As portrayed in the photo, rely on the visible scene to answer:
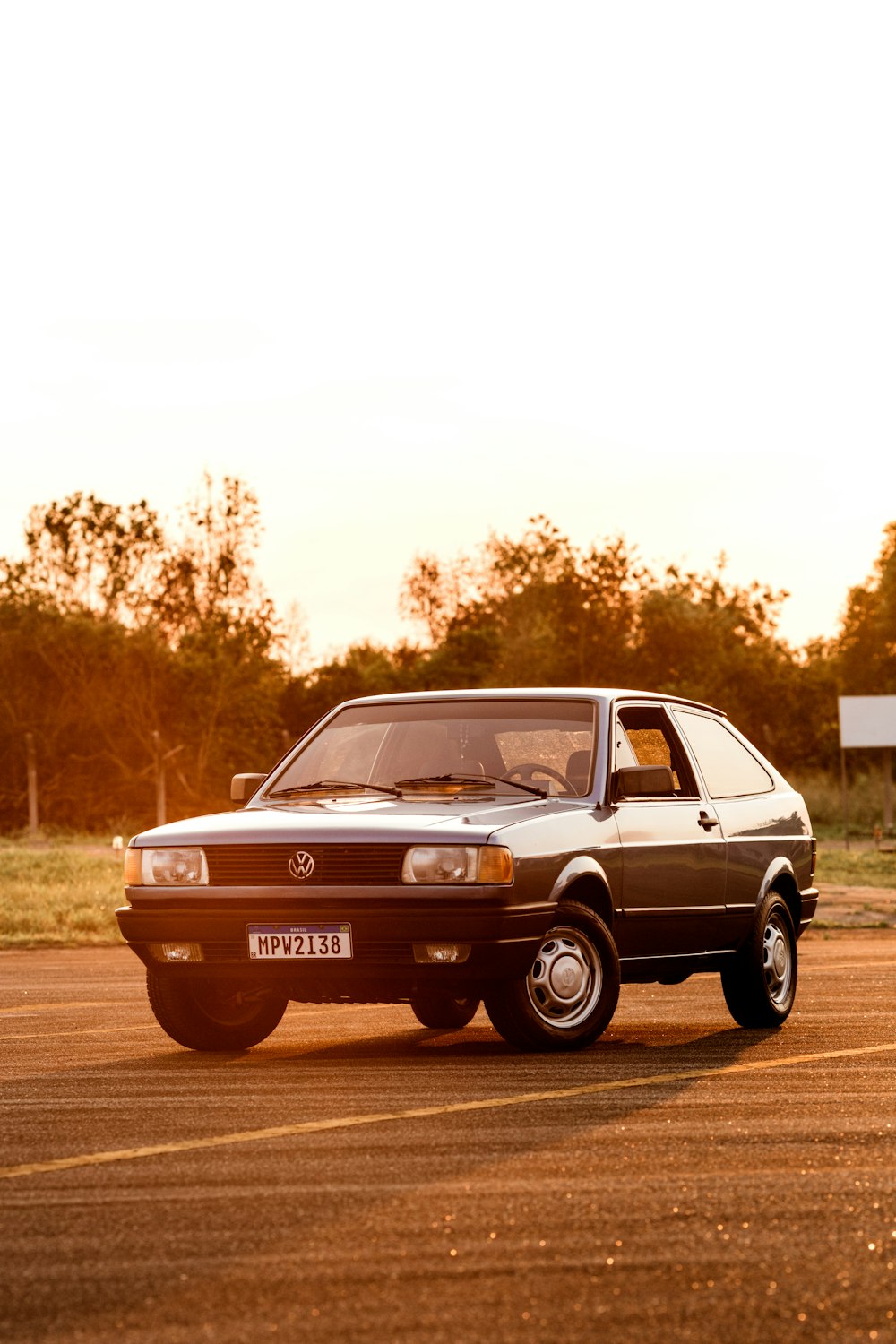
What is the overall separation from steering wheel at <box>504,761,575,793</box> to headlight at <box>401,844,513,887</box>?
4.08 feet

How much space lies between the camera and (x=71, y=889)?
2780cm

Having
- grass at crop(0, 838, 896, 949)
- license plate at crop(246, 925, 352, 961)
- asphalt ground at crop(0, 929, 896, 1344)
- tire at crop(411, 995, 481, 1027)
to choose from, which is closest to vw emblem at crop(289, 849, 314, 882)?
license plate at crop(246, 925, 352, 961)

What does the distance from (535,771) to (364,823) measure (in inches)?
51.7

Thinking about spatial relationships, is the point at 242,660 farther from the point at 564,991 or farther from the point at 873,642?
the point at 564,991

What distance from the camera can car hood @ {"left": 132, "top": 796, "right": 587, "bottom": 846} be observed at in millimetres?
9680

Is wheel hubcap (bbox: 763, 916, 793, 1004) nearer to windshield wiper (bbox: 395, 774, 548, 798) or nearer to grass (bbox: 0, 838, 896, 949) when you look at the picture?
windshield wiper (bbox: 395, 774, 548, 798)

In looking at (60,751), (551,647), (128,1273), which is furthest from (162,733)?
(128,1273)

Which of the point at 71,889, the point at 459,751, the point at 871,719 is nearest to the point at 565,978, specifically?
the point at 459,751

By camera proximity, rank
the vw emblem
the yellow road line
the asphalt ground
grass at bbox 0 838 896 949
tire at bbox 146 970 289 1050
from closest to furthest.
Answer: the asphalt ground, the yellow road line, the vw emblem, tire at bbox 146 970 289 1050, grass at bbox 0 838 896 949

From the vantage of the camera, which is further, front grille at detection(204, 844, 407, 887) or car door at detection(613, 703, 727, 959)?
car door at detection(613, 703, 727, 959)

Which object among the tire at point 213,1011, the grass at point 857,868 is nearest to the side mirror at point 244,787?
the tire at point 213,1011

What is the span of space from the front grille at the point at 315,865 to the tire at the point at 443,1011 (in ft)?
6.07

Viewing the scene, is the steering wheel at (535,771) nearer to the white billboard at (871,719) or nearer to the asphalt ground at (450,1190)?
the asphalt ground at (450,1190)

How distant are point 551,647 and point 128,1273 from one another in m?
84.8
